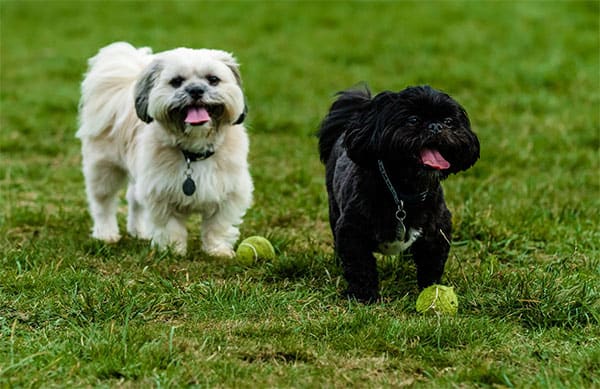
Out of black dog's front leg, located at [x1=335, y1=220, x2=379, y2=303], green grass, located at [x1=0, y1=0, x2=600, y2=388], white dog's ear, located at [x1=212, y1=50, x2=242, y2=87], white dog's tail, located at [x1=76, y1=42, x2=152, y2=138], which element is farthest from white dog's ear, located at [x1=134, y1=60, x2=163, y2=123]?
black dog's front leg, located at [x1=335, y1=220, x2=379, y2=303]

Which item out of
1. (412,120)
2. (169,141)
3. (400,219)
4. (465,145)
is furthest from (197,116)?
(465,145)

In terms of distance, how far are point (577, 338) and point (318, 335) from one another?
1.16 metres

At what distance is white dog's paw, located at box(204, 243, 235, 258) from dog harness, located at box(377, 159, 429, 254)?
1.26 meters

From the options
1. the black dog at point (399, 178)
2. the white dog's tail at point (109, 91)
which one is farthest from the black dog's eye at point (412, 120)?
the white dog's tail at point (109, 91)

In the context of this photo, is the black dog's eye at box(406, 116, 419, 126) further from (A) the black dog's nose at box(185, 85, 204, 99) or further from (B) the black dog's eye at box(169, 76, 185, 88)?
(B) the black dog's eye at box(169, 76, 185, 88)

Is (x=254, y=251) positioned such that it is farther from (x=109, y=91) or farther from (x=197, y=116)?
(x=109, y=91)

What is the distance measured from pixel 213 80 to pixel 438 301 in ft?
6.39

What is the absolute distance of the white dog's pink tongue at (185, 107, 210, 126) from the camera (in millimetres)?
5656

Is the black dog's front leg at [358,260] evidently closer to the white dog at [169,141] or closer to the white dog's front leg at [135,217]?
the white dog at [169,141]

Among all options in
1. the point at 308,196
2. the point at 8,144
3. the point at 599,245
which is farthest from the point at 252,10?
the point at 599,245

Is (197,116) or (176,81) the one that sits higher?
(176,81)

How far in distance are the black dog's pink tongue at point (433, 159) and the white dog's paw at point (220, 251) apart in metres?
1.70

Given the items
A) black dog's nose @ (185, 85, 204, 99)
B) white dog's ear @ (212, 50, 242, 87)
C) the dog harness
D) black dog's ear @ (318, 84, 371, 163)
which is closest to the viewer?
the dog harness

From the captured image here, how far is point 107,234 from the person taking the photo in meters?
6.43
